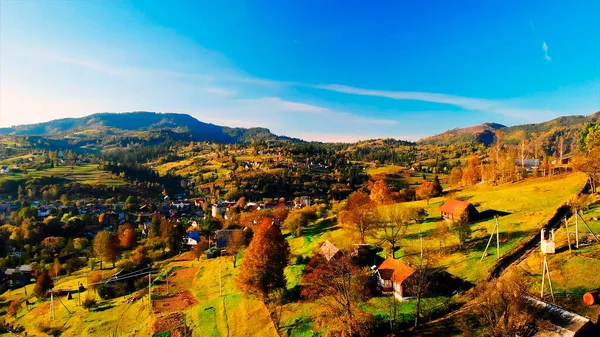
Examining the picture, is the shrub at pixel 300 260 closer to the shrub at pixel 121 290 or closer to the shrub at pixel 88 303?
the shrub at pixel 121 290

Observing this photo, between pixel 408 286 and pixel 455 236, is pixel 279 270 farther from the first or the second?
pixel 455 236

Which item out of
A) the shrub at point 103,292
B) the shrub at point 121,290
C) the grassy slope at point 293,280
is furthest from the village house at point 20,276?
the shrub at point 121,290

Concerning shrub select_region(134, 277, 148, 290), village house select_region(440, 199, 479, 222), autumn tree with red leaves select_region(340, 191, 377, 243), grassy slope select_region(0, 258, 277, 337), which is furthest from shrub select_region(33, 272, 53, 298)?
village house select_region(440, 199, 479, 222)

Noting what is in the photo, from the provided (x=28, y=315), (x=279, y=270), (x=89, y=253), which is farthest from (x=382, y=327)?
(x=89, y=253)

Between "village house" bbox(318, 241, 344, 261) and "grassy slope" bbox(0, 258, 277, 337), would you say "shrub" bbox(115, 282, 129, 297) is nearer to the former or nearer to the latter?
"grassy slope" bbox(0, 258, 277, 337)

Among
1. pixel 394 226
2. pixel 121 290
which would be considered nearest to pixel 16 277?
pixel 121 290
